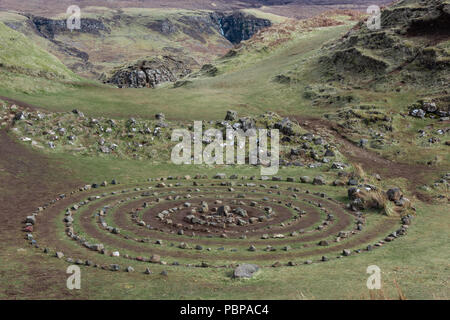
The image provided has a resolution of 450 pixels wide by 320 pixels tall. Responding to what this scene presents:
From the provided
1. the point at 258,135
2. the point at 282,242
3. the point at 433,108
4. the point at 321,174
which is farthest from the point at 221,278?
the point at 433,108

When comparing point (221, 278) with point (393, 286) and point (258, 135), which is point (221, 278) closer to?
point (393, 286)

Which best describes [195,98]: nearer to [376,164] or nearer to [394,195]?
[376,164]

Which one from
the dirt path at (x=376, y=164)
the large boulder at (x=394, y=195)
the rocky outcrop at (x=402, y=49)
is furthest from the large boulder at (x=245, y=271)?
the rocky outcrop at (x=402, y=49)

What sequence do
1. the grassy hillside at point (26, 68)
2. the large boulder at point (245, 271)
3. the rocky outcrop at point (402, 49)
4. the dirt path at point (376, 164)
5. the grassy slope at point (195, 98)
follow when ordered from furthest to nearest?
1. the rocky outcrop at point (402, 49)
2. the grassy hillside at point (26, 68)
3. the grassy slope at point (195, 98)
4. the dirt path at point (376, 164)
5. the large boulder at point (245, 271)

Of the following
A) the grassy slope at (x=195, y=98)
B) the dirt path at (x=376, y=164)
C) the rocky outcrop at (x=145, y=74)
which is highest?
the rocky outcrop at (x=145, y=74)

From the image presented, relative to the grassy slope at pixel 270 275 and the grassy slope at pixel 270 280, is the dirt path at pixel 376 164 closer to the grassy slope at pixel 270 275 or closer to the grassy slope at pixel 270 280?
the grassy slope at pixel 270 275

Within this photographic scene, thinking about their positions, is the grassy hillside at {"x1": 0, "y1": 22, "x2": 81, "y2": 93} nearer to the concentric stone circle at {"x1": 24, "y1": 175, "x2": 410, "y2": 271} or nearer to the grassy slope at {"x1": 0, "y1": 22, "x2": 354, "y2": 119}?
the grassy slope at {"x1": 0, "y1": 22, "x2": 354, "y2": 119}

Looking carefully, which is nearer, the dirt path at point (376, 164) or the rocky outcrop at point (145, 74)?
the dirt path at point (376, 164)
